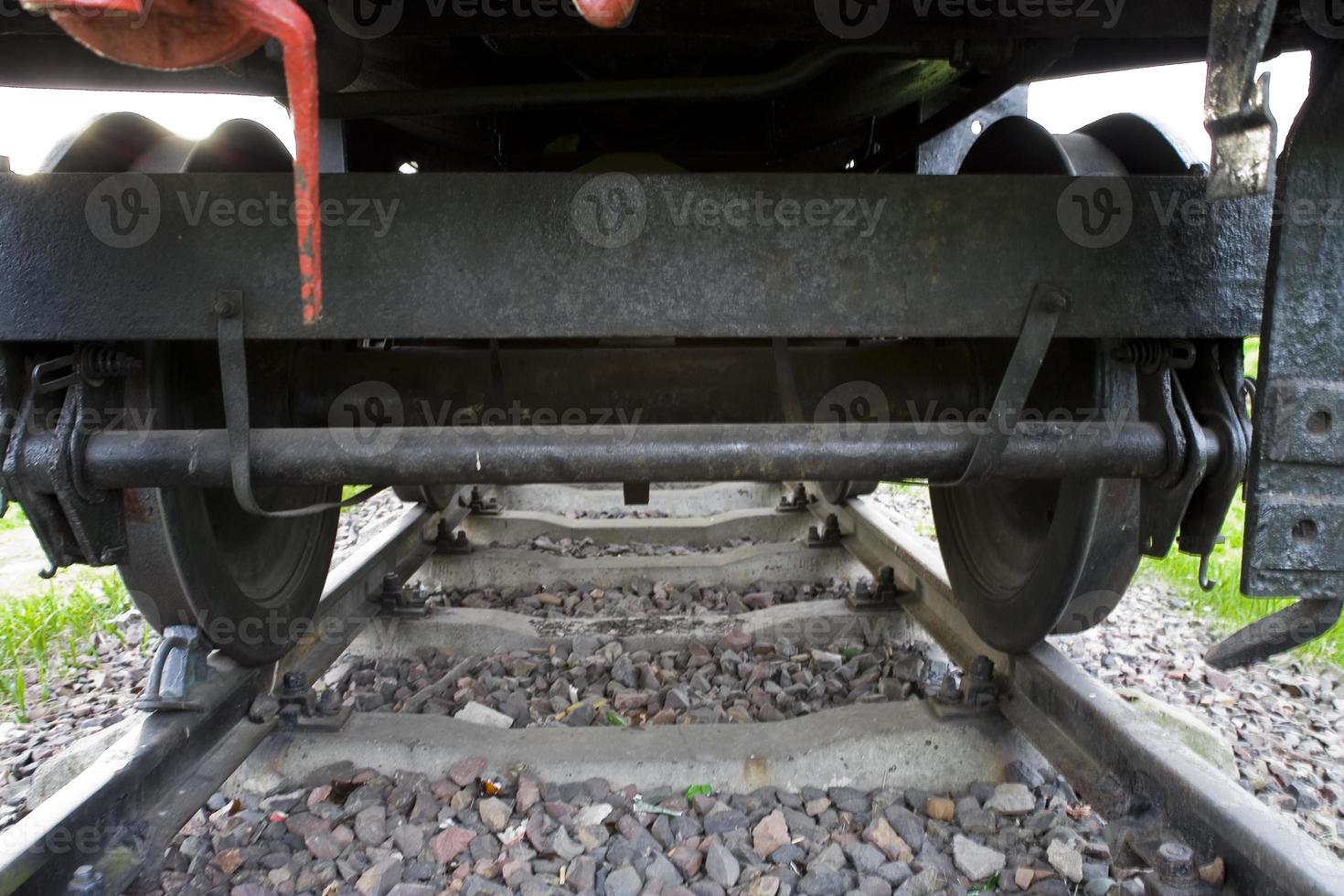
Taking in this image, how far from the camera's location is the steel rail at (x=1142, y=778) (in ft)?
4.52

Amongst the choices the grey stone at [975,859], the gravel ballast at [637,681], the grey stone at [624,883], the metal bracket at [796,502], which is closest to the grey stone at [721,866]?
the grey stone at [624,883]

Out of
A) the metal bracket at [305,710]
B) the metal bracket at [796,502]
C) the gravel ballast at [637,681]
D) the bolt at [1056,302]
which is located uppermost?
the bolt at [1056,302]

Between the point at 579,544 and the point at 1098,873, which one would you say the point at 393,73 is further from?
the point at 579,544

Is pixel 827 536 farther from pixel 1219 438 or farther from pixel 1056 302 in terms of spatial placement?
pixel 1056 302

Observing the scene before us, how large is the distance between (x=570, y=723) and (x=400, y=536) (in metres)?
1.34

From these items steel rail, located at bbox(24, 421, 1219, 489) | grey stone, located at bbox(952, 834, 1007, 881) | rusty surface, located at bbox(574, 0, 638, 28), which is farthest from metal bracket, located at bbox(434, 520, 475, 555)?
rusty surface, located at bbox(574, 0, 638, 28)

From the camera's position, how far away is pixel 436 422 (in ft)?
7.64

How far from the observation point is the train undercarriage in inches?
52.5

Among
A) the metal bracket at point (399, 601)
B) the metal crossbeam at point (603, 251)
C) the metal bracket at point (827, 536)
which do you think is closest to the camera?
the metal crossbeam at point (603, 251)

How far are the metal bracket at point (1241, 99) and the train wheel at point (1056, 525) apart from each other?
622 mm

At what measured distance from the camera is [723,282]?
1.50 metres

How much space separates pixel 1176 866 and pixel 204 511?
207 cm

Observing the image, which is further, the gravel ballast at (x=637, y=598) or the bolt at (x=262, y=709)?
the gravel ballast at (x=637, y=598)

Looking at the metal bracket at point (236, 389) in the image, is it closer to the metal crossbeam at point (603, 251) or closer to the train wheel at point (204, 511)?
the metal crossbeam at point (603, 251)
